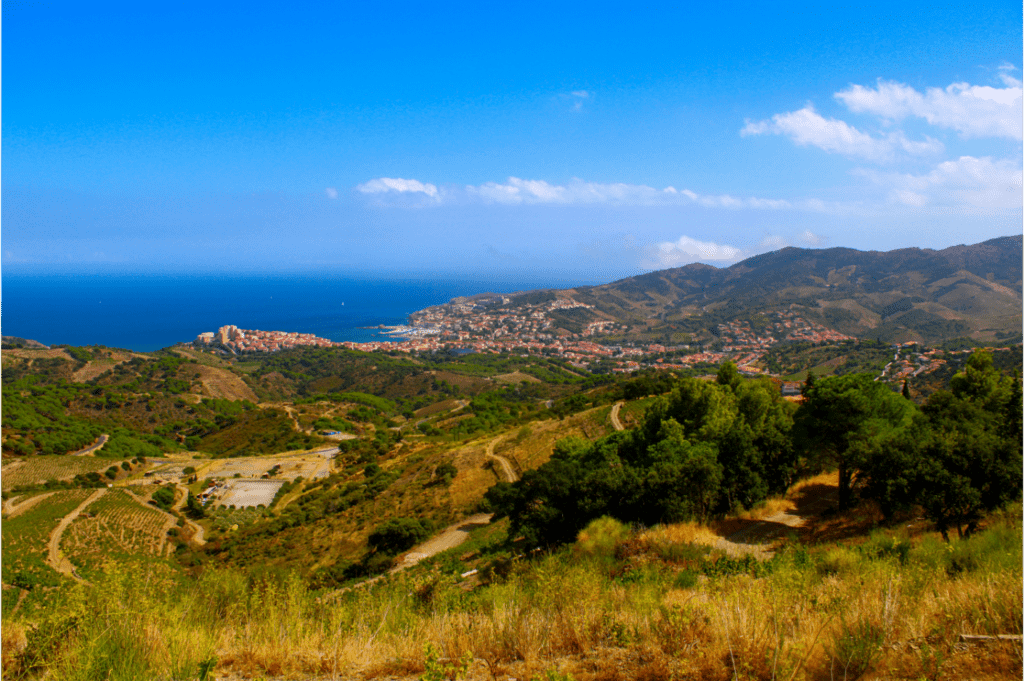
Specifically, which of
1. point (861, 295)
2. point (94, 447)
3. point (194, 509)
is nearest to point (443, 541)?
point (194, 509)

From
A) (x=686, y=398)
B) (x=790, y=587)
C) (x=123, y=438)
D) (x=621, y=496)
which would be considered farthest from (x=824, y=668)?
(x=123, y=438)

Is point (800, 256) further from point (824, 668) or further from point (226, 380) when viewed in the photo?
point (824, 668)

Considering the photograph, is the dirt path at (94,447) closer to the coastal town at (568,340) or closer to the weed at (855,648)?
the weed at (855,648)

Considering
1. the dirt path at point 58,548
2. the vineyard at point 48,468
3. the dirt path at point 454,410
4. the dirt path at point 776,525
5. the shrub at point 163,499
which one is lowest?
the dirt path at point 454,410

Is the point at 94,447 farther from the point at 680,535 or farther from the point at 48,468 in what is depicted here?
the point at 680,535

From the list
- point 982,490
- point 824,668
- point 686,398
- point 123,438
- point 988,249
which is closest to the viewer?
point 824,668

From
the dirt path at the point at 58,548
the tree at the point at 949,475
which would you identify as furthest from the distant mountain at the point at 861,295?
the dirt path at the point at 58,548
